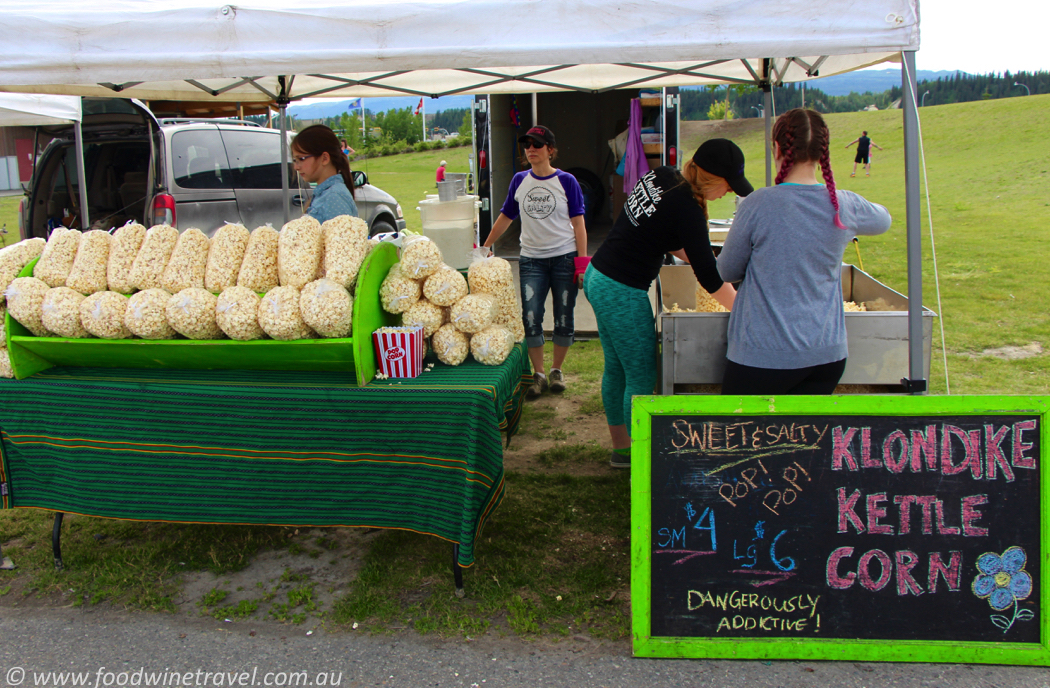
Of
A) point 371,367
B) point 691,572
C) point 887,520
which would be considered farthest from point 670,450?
point 371,367

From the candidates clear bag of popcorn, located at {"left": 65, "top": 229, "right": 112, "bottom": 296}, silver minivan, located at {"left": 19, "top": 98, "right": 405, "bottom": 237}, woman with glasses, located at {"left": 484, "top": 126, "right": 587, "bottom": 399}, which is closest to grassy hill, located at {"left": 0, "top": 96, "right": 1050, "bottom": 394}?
woman with glasses, located at {"left": 484, "top": 126, "right": 587, "bottom": 399}

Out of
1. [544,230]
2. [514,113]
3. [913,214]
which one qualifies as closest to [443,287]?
[913,214]

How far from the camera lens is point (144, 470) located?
9.04 feet

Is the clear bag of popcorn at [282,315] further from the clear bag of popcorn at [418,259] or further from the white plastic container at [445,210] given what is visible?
the white plastic container at [445,210]

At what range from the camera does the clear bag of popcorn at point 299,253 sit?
2586 mm

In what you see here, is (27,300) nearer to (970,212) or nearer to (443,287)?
(443,287)

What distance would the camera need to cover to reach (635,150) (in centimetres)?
721

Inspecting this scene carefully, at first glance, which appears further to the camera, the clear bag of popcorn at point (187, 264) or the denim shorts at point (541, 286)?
the denim shorts at point (541, 286)

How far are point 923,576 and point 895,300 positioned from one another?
58.1 inches

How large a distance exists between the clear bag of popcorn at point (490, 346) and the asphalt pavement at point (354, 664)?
101 cm

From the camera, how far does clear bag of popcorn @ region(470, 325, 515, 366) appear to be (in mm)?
2805

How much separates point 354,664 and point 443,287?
1324 millimetres

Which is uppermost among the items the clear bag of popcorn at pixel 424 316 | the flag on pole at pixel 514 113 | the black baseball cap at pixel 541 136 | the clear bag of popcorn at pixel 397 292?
the flag on pole at pixel 514 113

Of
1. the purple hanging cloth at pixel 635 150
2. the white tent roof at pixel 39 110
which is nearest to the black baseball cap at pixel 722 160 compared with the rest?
the purple hanging cloth at pixel 635 150
